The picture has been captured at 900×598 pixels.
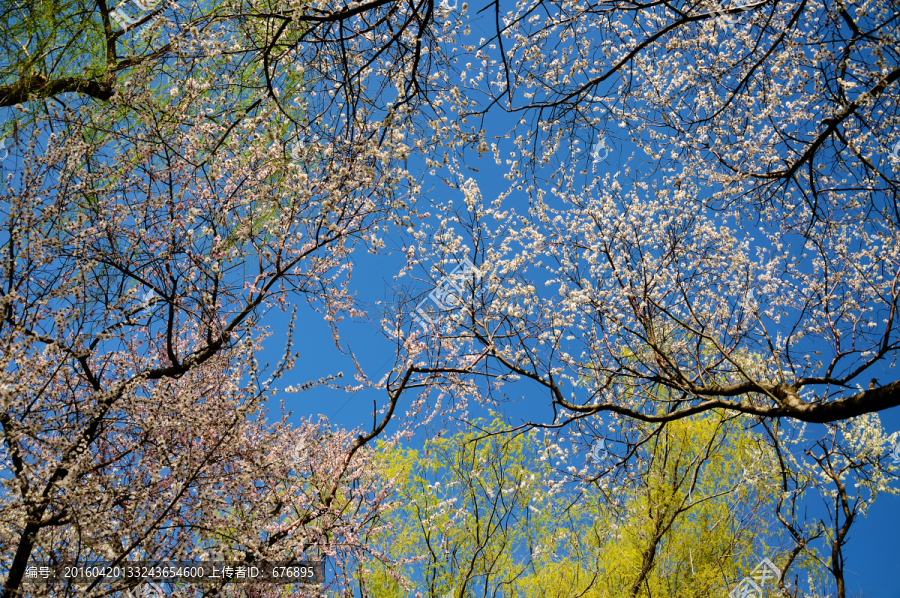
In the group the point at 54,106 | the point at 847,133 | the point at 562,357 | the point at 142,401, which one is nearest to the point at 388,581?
the point at 562,357

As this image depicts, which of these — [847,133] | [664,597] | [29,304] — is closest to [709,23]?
[847,133]

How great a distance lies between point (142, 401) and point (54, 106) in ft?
9.63

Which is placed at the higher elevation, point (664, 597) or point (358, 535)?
point (358, 535)

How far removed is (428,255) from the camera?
18.1 ft

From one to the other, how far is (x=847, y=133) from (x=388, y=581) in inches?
305

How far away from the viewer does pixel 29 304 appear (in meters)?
3.38

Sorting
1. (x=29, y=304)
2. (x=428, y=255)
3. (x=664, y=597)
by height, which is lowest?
(x=664, y=597)

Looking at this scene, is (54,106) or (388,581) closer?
(54,106)

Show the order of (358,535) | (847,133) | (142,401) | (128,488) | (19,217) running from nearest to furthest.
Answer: (128,488), (19,217), (142,401), (358,535), (847,133)

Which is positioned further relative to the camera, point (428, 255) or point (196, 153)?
point (428, 255)

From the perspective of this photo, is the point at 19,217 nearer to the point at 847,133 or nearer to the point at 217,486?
the point at 217,486

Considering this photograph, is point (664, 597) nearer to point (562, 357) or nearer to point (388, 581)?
point (388, 581)

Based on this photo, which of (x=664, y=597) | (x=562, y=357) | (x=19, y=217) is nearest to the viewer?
(x=19, y=217)

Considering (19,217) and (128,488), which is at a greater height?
(19,217)
